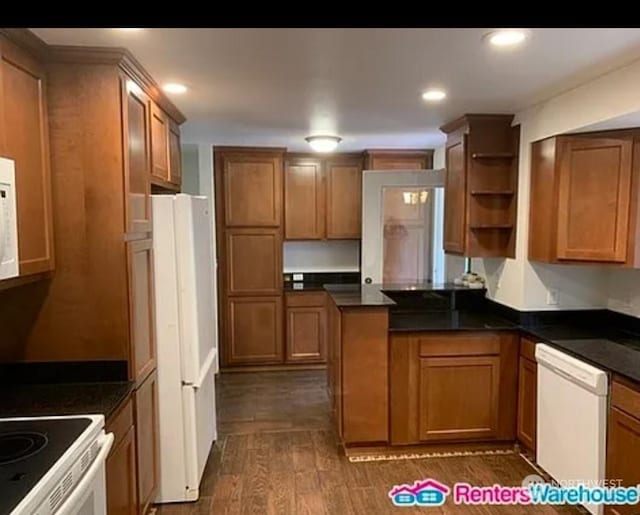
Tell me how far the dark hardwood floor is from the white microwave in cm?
172

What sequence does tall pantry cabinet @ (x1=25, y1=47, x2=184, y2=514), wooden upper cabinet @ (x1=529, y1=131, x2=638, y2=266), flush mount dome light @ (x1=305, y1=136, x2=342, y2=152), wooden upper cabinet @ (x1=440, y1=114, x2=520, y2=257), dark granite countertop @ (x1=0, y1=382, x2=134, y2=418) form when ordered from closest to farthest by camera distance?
dark granite countertop @ (x1=0, y1=382, x2=134, y2=418)
tall pantry cabinet @ (x1=25, y1=47, x2=184, y2=514)
wooden upper cabinet @ (x1=529, y1=131, x2=638, y2=266)
wooden upper cabinet @ (x1=440, y1=114, x2=520, y2=257)
flush mount dome light @ (x1=305, y1=136, x2=342, y2=152)

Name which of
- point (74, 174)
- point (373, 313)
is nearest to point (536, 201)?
point (373, 313)

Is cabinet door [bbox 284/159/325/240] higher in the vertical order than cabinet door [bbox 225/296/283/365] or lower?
higher

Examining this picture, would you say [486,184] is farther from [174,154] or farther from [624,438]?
[174,154]

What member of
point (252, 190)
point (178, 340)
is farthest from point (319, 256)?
point (178, 340)

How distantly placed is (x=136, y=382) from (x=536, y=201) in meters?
2.69

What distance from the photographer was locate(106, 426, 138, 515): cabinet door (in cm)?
196

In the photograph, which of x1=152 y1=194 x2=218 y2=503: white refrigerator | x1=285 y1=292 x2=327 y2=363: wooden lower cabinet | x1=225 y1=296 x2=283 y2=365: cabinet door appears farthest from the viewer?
x1=285 y1=292 x2=327 y2=363: wooden lower cabinet

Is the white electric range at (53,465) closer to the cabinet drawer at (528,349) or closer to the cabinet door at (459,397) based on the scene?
the cabinet door at (459,397)

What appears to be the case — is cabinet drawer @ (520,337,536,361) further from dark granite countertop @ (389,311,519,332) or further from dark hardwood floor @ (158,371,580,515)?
dark hardwood floor @ (158,371,580,515)

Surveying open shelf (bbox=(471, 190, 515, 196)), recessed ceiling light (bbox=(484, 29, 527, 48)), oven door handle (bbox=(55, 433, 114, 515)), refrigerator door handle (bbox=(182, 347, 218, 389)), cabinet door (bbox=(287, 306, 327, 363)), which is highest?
recessed ceiling light (bbox=(484, 29, 527, 48))

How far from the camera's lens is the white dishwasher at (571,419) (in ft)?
8.00

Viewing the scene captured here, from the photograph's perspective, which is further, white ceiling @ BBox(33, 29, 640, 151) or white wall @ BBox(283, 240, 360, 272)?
white wall @ BBox(283, 240, 360, 272)

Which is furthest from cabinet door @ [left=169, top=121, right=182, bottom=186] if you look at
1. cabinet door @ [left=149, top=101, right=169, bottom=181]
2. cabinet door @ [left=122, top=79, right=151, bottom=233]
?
cabinet door @ [left=122, top=79, right=151, bottom=233]
